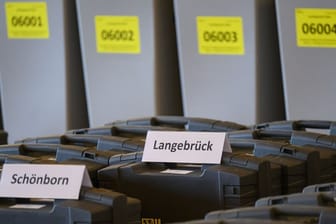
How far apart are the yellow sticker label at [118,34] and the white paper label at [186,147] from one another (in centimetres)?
138

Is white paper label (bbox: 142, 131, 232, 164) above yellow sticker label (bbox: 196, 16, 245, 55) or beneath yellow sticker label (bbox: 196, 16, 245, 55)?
beneath

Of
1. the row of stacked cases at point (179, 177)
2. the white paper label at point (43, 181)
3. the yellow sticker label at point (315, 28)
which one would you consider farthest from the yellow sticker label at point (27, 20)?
the white paper label at point (43, 181)

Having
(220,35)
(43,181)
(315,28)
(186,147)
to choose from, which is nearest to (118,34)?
(220,35)

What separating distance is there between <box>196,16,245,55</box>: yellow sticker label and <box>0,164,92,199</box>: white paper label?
1441mm

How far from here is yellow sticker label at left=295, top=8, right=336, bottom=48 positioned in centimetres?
308

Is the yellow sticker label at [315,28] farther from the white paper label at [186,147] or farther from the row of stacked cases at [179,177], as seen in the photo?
the white paper label at [186,147]

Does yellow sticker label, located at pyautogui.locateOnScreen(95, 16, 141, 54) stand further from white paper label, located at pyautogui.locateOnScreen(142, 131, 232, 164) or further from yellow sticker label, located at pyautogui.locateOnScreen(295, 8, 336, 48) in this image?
white paper label, located at pyautogui.locateOnScreen(142, 131, 232, 164)

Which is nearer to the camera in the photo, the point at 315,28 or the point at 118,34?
the point at 315,28

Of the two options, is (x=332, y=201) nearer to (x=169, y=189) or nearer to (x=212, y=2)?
(x=169, y=189)

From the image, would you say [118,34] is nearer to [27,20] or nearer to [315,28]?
[27,20]

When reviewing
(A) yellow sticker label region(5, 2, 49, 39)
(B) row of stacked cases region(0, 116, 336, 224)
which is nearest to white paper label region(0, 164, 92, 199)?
(B) row of stacked cases region(0, 116, 336, 224)

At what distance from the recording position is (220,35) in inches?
128

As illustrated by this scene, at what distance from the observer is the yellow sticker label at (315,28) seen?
3076 mm

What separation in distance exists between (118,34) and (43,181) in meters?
1.65
